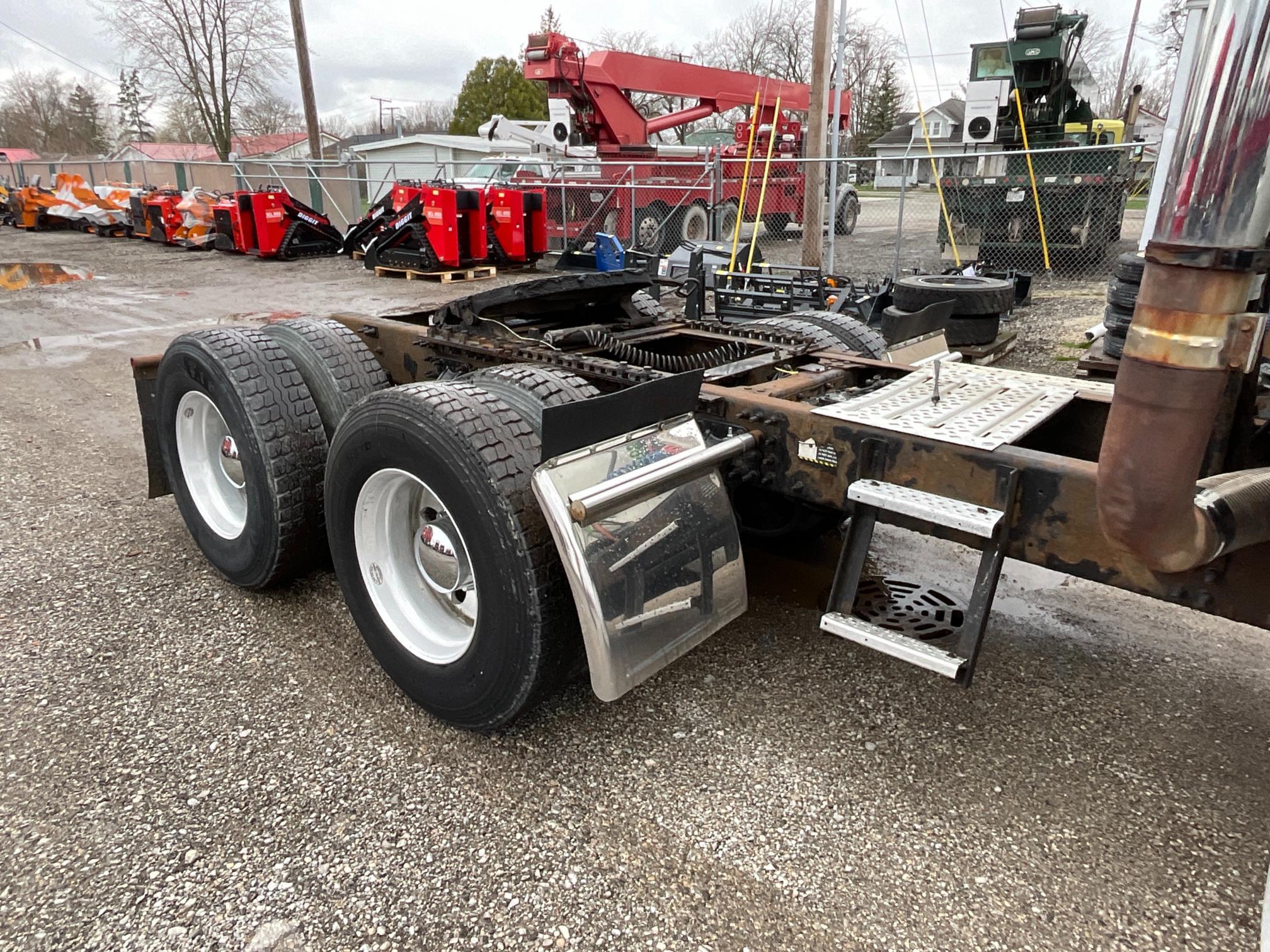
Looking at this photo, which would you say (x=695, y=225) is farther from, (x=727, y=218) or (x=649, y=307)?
(x=649, y=307)

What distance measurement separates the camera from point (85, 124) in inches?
2507

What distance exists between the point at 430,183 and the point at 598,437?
552 inches

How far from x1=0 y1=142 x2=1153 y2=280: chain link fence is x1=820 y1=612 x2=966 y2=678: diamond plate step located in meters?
8.13

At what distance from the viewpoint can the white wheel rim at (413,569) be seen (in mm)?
2871

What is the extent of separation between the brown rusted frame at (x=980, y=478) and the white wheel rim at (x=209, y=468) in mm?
1575

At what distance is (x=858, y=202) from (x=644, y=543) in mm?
21075

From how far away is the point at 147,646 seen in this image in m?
3.32

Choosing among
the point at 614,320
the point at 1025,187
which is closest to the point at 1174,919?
the point at 614,320

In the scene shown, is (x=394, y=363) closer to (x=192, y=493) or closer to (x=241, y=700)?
(x=192, y=493)

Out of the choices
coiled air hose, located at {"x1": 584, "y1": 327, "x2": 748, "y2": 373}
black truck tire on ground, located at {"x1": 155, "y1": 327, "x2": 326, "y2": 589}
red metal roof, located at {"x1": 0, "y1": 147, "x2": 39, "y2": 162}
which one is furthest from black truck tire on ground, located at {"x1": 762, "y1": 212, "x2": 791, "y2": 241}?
red metal roof, located at {"x1": 0, "y1": 147, "x2": 39, "y2": 162}

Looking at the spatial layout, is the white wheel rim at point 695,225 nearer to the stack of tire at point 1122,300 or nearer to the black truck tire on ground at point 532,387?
the stack of tire at point 1122,300

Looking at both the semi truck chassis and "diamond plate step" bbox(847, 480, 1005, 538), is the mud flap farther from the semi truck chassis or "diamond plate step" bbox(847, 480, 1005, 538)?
"diamond plate step" bbox(847, 480, 1005, 538)

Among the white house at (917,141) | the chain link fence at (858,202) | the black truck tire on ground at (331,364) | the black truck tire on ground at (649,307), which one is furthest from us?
the white house at (917,141)

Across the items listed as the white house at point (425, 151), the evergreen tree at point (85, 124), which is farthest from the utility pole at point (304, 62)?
the evergreen tree at point (85, 124)
